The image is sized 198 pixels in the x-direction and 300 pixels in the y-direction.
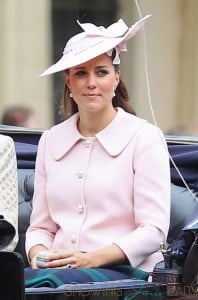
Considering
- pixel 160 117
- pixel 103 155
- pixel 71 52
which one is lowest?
pixel 160 117

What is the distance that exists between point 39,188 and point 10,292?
0.84 meters

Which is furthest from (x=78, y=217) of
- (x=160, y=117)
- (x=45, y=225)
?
(x=160, y=117)

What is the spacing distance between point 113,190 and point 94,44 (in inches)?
19.0

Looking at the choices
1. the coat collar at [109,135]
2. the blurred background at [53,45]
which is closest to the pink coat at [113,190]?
the coat collar at [109,135]

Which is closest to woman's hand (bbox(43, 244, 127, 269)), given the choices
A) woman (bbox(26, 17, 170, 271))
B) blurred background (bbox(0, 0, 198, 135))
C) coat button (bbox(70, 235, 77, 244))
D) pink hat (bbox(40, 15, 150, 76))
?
woman (bbox(26, 17, 170, 271))

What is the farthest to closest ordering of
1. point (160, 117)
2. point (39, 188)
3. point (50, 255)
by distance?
1. point (160, 117)
2. point (39, 188)
3. point (50, 255)

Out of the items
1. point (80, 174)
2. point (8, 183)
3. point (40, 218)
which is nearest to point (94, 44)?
point (80, 174)

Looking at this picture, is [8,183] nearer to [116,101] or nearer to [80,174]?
[80,174]

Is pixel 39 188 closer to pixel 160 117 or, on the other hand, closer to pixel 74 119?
pixel 74 119

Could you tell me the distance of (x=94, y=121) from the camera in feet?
14.2

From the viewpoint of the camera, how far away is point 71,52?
14.0ft

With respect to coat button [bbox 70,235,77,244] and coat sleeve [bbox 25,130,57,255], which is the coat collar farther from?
coat button [bbox 70,235,77,244]

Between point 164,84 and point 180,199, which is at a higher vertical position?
point 180,199

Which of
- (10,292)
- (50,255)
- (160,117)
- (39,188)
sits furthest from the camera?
(160,117)
